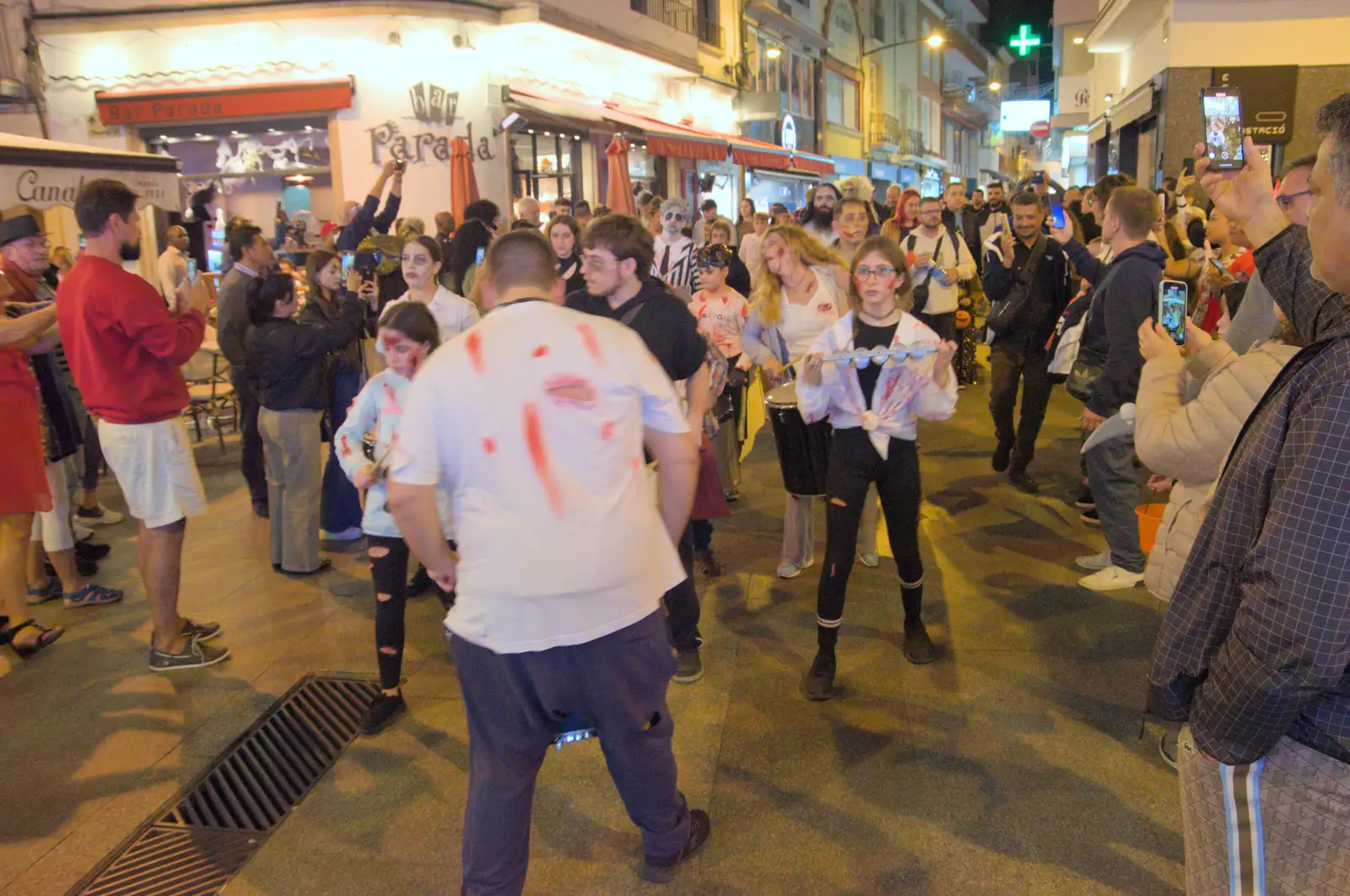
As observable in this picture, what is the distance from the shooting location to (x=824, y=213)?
8453mm

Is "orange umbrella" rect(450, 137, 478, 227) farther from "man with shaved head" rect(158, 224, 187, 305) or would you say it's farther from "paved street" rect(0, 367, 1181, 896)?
"paved street" rect(0, 367, 1181, 896)

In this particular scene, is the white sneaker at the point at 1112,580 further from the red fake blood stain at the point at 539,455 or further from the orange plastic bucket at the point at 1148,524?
the red fake blood stain at the point at 539,455

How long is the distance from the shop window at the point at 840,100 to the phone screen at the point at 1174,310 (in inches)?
1169

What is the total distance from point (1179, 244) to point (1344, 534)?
20.7 feet

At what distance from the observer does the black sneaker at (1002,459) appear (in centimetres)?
710

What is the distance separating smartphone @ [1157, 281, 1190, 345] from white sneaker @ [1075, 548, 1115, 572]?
2.27 m

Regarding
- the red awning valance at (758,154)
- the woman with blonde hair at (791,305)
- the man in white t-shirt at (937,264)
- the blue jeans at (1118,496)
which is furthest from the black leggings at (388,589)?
the red awning valance at (758,154)

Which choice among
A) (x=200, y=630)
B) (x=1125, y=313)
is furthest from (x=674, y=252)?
(x=200, y=630)

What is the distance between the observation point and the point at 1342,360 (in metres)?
1.48

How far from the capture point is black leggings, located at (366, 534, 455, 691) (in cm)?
378

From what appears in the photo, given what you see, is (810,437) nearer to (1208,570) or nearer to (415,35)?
(1208,570)

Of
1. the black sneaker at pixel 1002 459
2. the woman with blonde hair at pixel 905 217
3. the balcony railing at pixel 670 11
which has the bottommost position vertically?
the black sneaker at pixel 1002 459

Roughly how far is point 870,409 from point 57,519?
463 centimetres

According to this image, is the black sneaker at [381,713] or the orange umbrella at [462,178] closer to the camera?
the black sneaker at [381,713]
